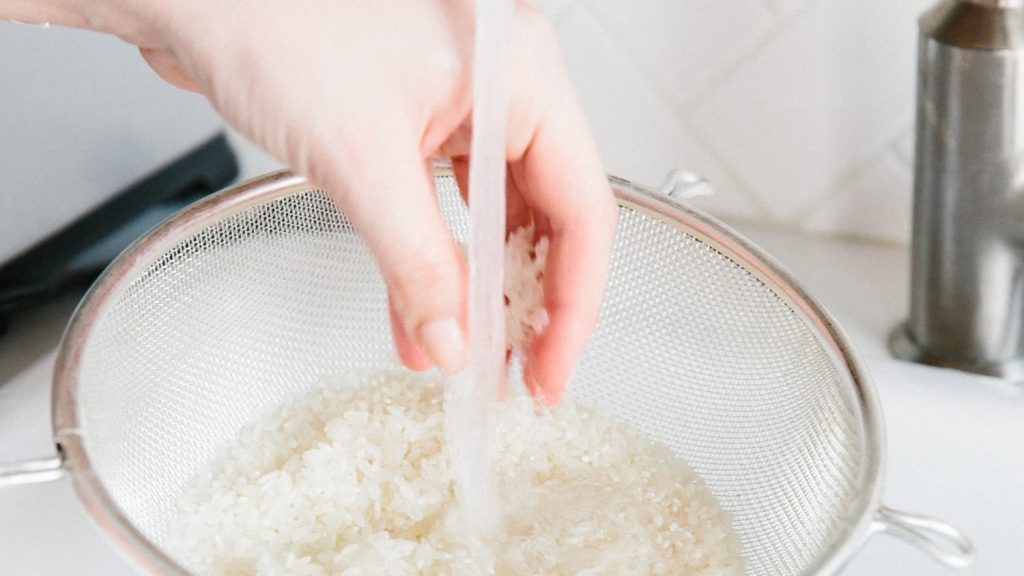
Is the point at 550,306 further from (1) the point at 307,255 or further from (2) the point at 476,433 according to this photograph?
(1) the point at 307,255

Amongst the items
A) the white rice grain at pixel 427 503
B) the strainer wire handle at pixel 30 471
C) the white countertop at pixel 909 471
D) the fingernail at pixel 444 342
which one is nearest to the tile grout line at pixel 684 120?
the white countertop at pixel 909 471

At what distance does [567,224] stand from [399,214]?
15 centimetres

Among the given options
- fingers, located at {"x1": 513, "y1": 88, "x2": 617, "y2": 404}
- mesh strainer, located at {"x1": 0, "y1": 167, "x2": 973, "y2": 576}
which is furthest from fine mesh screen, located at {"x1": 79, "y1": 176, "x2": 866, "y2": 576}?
fingers, located at {"x1": 513, "y1": 88, "x2": 617, "y2": 404}

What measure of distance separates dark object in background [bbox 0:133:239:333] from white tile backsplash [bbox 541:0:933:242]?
313 millimetres

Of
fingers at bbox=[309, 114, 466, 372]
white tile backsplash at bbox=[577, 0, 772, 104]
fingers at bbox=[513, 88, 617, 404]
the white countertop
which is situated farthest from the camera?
white tile backsplash at bbox=[577, 0, 772, 104]

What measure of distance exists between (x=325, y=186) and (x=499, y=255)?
0.10 meters

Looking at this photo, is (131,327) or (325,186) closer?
(325,186)

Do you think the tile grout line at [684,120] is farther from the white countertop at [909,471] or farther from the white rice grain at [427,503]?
the white rice grain at [427,503]

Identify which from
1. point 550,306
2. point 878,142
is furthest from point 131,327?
point 878,142

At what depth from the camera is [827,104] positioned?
2.73ft

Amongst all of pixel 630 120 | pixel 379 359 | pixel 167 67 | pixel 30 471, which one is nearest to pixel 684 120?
pixel 630 120

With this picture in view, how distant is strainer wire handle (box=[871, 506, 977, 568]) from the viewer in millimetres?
482

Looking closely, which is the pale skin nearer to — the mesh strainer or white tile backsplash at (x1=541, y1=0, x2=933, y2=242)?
the mesh strainer

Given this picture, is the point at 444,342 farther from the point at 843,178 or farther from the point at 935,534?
the point at 843,178
